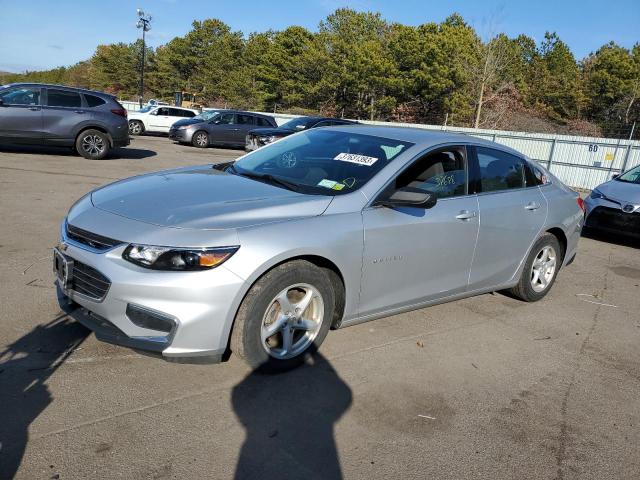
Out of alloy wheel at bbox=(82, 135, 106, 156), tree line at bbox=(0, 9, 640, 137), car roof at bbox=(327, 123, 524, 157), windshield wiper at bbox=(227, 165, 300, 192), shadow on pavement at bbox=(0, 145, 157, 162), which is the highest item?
tree line at bbox=(0, 9, 640, 137)

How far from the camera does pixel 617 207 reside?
877 cm

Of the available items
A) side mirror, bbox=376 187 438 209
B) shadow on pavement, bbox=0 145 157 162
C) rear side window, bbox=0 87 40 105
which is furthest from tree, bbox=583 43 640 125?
side mirror, bbox=376 187 438 209

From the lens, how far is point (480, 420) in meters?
3.22

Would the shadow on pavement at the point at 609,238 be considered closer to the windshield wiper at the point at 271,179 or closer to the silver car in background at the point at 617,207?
the silver car in background at the point at 617,207

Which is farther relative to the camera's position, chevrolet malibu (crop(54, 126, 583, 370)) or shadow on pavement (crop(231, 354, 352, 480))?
chevrolet malibu (crop(54, 126, 583, 370))

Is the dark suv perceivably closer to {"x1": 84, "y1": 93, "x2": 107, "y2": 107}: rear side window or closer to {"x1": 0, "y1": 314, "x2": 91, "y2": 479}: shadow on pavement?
{"x1": 84, "y1": 93, "x2": 107, "y2": 107}: rear side window

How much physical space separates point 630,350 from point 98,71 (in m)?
96.3

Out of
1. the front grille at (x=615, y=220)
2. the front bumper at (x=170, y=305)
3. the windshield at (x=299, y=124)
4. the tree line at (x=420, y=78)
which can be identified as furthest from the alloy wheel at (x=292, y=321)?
the tree line at (x=420, y=78)

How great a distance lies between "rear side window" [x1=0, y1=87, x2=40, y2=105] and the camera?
12.0 m

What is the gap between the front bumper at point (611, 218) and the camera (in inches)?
336

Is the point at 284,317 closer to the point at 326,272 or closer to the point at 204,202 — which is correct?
the point at 326,272

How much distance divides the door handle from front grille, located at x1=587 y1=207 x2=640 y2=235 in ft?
18.0

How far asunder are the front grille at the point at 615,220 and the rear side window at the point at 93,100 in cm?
1089

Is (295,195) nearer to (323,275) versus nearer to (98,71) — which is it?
(323,275)
